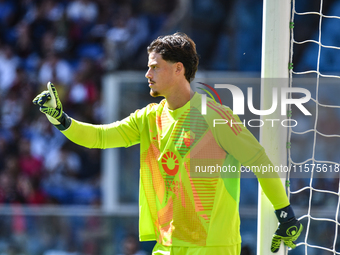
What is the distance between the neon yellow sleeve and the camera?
2.57 meters

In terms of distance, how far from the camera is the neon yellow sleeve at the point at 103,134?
2572mm

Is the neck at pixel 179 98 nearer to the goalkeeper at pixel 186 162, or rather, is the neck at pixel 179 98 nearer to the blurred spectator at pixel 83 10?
the goalkeeper at pixel 186 162

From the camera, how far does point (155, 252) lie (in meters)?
2.50

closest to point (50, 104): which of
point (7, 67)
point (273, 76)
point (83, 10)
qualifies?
point (273, 76)

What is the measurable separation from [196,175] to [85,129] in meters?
0.68

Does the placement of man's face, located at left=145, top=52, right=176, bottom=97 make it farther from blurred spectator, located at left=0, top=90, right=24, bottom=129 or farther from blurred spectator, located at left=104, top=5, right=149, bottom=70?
blurred spectator, located at left=0, top=90, right=24, bottom=129

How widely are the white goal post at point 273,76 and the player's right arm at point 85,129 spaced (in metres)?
0.77

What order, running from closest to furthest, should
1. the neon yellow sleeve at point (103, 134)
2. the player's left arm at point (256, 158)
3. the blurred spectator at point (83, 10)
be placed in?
the player's left arm at point (256, 158) < the neon yellow sleeve at point (103, 134) < the blurred spectator at point (83, 10)

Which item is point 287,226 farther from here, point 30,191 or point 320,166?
point 30,191

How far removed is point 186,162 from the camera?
2.44 meters

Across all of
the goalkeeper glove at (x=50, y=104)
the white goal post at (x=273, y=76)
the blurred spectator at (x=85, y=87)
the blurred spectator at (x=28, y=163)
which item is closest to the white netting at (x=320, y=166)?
the white goal post at (x=273, y=76)

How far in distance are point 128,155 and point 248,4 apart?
2.90 metres

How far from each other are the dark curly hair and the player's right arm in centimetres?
42

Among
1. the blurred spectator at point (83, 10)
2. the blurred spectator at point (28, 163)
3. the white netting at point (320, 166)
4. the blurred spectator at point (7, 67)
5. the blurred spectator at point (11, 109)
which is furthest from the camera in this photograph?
the blurred spectator at point (83, 10)
